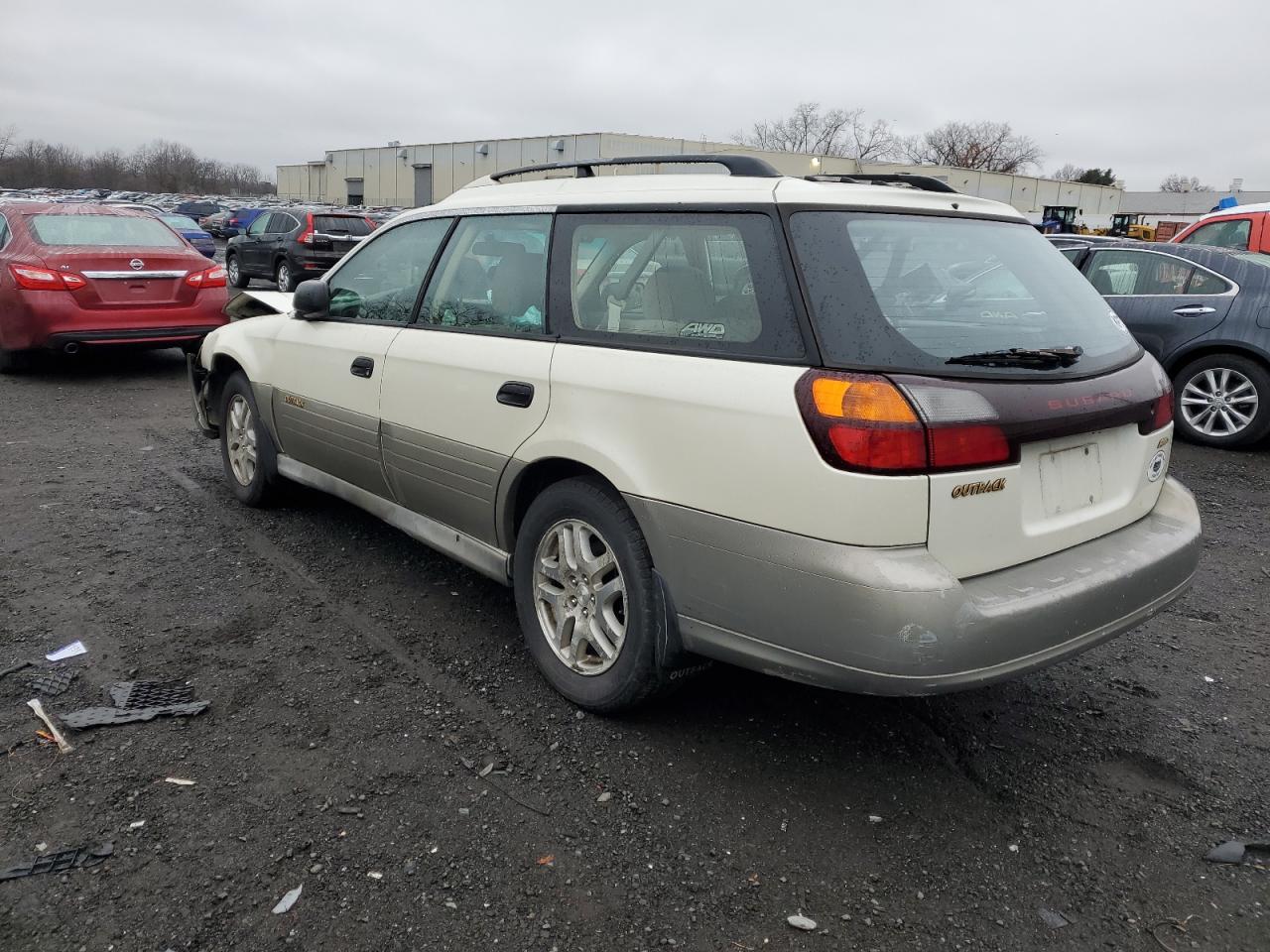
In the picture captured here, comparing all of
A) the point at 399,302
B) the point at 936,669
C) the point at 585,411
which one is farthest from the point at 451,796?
the point at 399,302

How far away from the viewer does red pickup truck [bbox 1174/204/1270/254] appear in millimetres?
10133

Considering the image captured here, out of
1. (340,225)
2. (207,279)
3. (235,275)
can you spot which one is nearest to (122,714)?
(207,279)

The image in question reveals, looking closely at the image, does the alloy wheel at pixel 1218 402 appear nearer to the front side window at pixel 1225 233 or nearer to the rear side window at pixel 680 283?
the front side window at pixel 1225 233

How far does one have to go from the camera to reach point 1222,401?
24.7 ft

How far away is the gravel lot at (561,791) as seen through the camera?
227 cm

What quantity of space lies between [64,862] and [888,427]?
238cm

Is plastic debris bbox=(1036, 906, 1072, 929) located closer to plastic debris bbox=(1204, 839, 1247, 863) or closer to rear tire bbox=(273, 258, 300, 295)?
plastic debris bbox=(1204, 839, 1247, 863)

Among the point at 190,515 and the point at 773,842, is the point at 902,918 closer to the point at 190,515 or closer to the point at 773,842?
the point at 773,842

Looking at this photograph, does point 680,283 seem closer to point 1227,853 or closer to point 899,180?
point 899,180

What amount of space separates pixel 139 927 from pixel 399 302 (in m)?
2.55

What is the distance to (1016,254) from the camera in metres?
3.04

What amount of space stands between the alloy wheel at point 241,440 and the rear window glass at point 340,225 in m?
14.3

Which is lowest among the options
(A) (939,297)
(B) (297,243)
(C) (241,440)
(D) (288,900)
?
(D) (288,900)

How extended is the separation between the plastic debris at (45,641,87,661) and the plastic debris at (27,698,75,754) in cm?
32
